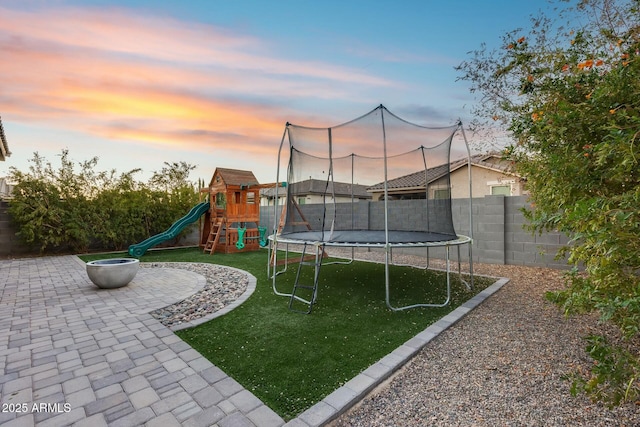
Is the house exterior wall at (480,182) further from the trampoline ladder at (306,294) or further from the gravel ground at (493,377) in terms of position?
the trampoline ladder at (306,294)

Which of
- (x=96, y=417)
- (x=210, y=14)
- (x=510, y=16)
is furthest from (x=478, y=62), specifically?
(x=96, y=417)

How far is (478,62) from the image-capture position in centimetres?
625

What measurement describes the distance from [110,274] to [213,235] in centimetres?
433

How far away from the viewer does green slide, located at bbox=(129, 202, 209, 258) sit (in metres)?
7.53

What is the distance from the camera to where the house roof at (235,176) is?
26.0 feet

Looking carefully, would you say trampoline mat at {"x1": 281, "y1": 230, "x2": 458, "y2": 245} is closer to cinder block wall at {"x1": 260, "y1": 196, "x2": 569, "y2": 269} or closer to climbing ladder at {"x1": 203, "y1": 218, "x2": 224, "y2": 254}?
cinder block wall at {"x1": 260, "y1": 196, "x2": 569, "y2": 269}

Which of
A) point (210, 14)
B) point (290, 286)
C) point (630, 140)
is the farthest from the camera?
point (210, 14)

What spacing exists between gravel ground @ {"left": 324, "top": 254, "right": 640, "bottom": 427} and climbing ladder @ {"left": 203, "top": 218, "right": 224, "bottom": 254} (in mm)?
6366

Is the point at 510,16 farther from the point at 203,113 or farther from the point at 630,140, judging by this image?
the point at 203,113

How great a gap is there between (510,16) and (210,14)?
548 centimetres

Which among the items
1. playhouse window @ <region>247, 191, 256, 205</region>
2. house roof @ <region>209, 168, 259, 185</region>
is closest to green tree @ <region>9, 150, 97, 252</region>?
house roof @ <region>209, 168, 259, 185</region>

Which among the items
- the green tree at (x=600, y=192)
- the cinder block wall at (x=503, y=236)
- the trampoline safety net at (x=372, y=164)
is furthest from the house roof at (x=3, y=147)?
the green tree at (x=600, y=192)

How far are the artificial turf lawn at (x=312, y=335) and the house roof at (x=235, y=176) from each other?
4127mm

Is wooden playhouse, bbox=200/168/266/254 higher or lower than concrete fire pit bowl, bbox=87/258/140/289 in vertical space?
higher
